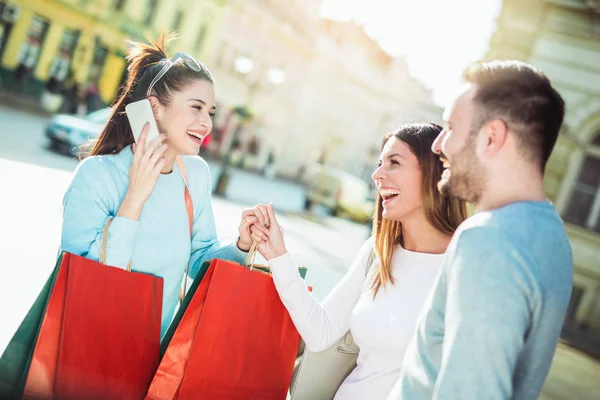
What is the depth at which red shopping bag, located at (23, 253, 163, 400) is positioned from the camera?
71.9 inches

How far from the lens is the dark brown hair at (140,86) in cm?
235

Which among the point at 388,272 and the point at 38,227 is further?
the point at 38,227

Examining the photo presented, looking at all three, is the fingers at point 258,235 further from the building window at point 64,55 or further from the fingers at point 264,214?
the building window at point 64,55

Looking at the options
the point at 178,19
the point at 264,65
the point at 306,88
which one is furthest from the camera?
the point at 306,88

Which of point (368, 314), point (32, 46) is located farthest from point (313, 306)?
point (32, 46)

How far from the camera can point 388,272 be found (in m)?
2.30

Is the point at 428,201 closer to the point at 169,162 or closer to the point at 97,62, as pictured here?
the point at 169,162

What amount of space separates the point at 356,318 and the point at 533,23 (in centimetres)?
1413

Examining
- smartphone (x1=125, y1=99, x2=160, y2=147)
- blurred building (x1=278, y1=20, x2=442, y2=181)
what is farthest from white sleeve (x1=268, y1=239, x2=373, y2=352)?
blurred building (x1=278, y1=20, x2=442, y2=181)

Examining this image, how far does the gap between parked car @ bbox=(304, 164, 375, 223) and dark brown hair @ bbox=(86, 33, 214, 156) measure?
19.7m

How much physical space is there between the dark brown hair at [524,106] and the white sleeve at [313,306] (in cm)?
109

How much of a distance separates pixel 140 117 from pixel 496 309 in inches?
63.9

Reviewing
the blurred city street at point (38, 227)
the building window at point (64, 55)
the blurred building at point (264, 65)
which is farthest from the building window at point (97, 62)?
the blurred city street at point (38, 227)

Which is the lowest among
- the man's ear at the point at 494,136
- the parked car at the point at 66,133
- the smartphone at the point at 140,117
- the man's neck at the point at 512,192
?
the parked car at the point at 66,133
